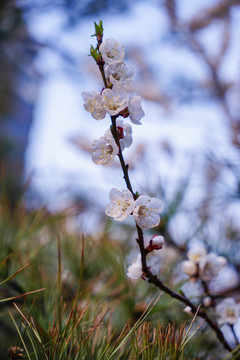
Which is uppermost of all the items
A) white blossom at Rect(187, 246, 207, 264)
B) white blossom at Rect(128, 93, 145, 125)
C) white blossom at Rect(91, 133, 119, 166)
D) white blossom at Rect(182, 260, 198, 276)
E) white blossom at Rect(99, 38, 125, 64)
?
white blossom at Rect(99, 38, 125, 64)

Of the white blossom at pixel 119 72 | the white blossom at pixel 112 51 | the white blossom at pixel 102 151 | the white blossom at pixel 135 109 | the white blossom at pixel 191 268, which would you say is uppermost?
the white blossom at pixel 112 51

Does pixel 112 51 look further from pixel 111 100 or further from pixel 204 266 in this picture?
pixel 204 266

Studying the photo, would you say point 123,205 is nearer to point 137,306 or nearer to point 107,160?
point 107,160

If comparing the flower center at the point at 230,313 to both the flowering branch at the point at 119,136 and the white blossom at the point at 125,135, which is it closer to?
the flowering branch at the point at 119,136

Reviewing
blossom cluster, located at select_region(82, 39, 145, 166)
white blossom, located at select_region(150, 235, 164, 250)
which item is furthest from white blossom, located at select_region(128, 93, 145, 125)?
white blossom, located at select_region(150, 235, 164, 250)

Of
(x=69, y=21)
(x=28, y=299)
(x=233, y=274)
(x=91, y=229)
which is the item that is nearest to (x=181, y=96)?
(x=69, y=21)

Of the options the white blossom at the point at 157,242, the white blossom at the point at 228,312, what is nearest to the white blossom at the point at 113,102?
the white blossom at the point at 157,242

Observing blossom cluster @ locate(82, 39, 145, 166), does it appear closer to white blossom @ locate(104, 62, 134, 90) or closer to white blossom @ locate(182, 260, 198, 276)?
white blossom @ locate(104, 62, 134, 90)
